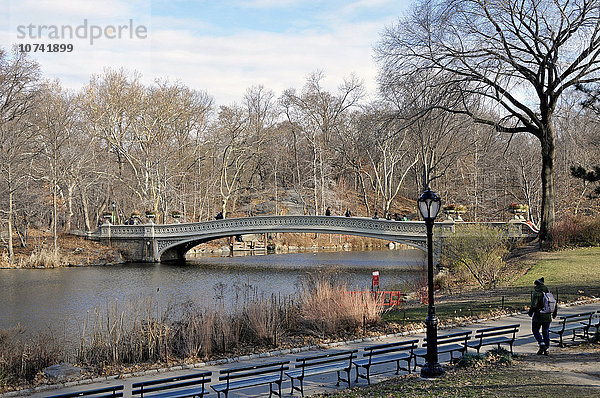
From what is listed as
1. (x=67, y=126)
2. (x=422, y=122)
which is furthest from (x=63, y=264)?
(x=422, y=122)

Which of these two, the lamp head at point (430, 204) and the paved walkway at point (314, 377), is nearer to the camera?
the paved walkway at point (314, 377)

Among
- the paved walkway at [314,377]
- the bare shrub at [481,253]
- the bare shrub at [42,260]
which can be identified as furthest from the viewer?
the bare shrub at [42,260]

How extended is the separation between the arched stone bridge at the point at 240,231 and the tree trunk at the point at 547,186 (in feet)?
8.56

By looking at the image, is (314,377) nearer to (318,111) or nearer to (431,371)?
(431,371)

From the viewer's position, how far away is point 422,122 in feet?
78.3

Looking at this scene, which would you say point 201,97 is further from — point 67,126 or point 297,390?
point 297,390

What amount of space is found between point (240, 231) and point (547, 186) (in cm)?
1894

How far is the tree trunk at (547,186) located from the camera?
23.7 m

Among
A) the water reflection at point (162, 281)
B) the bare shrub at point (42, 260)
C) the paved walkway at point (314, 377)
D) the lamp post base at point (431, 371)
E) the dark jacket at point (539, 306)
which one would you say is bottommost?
the water reflection at point (162, 281)

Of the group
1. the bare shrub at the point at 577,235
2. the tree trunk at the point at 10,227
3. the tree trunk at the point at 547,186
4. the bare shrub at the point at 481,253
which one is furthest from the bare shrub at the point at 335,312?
the tree trunk at the point at 10,227

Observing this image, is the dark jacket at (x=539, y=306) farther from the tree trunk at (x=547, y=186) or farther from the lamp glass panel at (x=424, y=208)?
the tree trunk at (x=547, y=186)

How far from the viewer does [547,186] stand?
24797mm

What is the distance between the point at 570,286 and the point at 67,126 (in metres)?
36.7

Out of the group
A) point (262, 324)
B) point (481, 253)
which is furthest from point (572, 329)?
point (481, 253)
